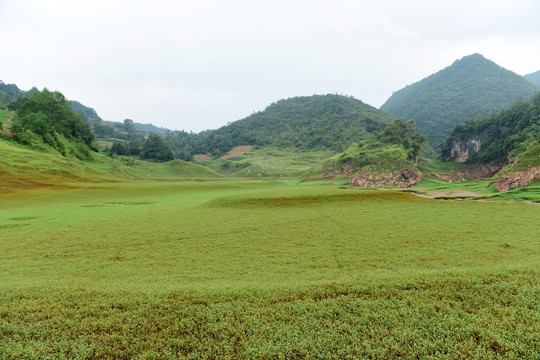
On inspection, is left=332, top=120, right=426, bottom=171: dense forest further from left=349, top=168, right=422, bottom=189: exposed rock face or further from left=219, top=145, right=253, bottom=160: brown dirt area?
left=219, top=145, right=253, bottom=160: brown dirt area

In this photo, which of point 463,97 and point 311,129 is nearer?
point 463,97

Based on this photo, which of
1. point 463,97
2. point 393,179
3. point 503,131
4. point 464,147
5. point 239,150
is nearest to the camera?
point 393,179

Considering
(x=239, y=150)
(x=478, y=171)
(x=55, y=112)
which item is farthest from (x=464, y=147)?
(x=55, y=112)

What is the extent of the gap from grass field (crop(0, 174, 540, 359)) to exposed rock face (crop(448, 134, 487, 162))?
82.3 m

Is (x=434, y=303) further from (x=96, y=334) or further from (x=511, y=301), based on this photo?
(x=96, y=334)

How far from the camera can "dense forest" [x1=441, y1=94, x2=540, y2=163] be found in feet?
181

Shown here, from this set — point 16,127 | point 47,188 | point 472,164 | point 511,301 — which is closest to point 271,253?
point 511,301

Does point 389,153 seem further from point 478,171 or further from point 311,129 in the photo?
point 311,129

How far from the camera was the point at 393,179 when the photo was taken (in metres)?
51.6

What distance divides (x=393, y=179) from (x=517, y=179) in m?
32.8

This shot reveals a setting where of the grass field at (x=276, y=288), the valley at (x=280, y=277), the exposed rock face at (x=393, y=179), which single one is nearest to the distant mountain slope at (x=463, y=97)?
the exposed rock face at (x=393, y=179)

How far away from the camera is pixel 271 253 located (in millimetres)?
8328

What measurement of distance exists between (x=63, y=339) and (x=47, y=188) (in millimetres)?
30892

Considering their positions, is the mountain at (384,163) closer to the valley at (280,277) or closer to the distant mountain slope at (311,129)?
the valley at (280,277)
